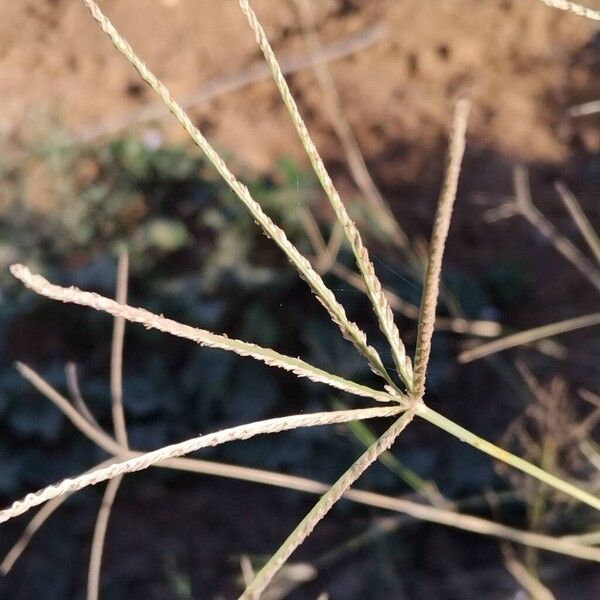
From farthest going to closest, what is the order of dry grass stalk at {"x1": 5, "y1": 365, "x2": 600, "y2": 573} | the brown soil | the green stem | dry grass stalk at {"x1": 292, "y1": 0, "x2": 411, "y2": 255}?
1. the brown soil
2. dry grass stalk at {"x1": 292, "y1": 0, "x2": 411, "y2": 255}
3. dry grass stalk at {"x1": 5, "y1": 365, "x2": 600, "y2": 573}
4. the green stem

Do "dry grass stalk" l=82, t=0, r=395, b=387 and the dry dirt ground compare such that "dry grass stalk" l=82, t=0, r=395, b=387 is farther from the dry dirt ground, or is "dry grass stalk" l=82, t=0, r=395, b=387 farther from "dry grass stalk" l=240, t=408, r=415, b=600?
the dry dirt ground

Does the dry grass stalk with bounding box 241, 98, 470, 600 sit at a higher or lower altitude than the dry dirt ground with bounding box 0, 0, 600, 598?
lower

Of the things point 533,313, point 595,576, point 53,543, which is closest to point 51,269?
point 53,543

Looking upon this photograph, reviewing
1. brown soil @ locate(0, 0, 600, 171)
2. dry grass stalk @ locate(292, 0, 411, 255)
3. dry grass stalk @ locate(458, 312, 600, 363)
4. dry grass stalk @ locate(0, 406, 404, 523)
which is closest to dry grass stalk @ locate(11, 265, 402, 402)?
dry grass stalk @ locate(0, 406, 404, 523)

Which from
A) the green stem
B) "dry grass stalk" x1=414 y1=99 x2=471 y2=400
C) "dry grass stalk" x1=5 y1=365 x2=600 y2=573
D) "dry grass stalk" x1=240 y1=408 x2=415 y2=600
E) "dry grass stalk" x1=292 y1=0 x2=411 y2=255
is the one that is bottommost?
"dry grass stalk" x1=240 y1=408 x2=415 y2=600

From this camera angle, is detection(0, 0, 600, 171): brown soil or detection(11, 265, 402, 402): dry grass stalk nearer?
detection(11, 265, 402, 402): dry grass stalk

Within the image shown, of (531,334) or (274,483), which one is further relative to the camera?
(531,334)

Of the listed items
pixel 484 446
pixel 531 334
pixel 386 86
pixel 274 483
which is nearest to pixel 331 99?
pixel 386 86

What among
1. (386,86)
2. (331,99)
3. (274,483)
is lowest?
(274,483)

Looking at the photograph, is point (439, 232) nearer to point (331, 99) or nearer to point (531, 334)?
point (531, 334)

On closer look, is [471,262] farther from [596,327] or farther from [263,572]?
[263,572]

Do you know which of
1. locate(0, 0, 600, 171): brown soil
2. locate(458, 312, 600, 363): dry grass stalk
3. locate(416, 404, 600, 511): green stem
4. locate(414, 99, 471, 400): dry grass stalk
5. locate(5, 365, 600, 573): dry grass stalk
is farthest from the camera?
locate(0, 0, 600, 171): brown soil
